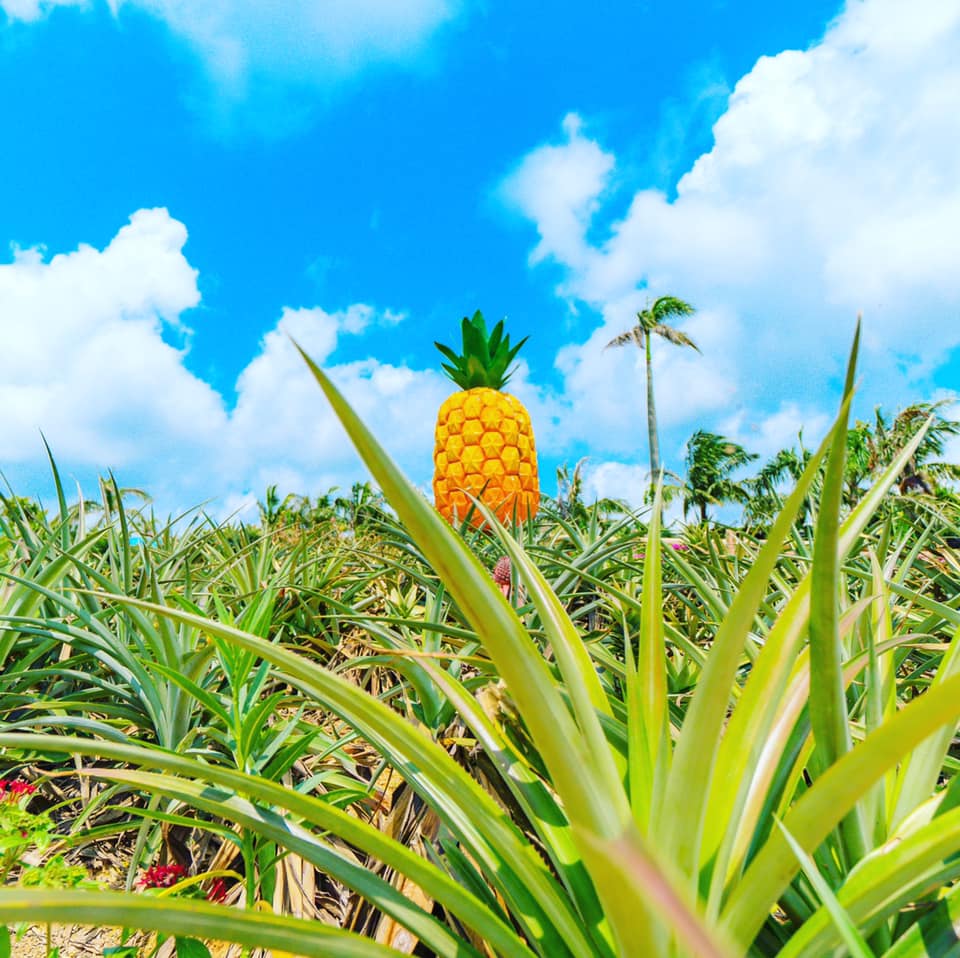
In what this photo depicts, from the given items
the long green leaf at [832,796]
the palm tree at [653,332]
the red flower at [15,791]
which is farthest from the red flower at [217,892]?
the palm tree at [653,332]

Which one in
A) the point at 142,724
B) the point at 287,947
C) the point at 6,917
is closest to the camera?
the point at 6,917

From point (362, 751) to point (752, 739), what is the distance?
1.21 m

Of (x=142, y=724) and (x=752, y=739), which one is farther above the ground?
(x=142, y=724)

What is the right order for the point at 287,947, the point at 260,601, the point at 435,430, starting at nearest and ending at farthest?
1. the point at 287,947
2. the point at 260,601
3. the point at 435,430

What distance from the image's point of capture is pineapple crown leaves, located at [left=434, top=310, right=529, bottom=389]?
5.14 meters

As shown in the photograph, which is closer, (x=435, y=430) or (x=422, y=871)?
(x=422, y=871)

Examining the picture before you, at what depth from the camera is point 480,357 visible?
5223 millimetres

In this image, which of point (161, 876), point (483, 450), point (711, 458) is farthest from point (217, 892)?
point (711, 458)

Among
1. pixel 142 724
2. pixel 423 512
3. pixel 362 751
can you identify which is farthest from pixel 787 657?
pixel 142 724

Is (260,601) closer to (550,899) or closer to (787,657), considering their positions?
(550,899)

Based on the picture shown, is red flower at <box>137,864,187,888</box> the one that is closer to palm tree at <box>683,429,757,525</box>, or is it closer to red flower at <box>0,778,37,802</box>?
red flower at <box>0,778,37,802</box>

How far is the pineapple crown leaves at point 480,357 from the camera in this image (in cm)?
514

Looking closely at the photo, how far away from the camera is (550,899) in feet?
1.80

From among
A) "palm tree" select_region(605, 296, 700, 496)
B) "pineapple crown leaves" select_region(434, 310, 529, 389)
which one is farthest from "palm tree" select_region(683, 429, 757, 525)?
"pineapple crown leaves" select_region(434, 310, 529, 389)
